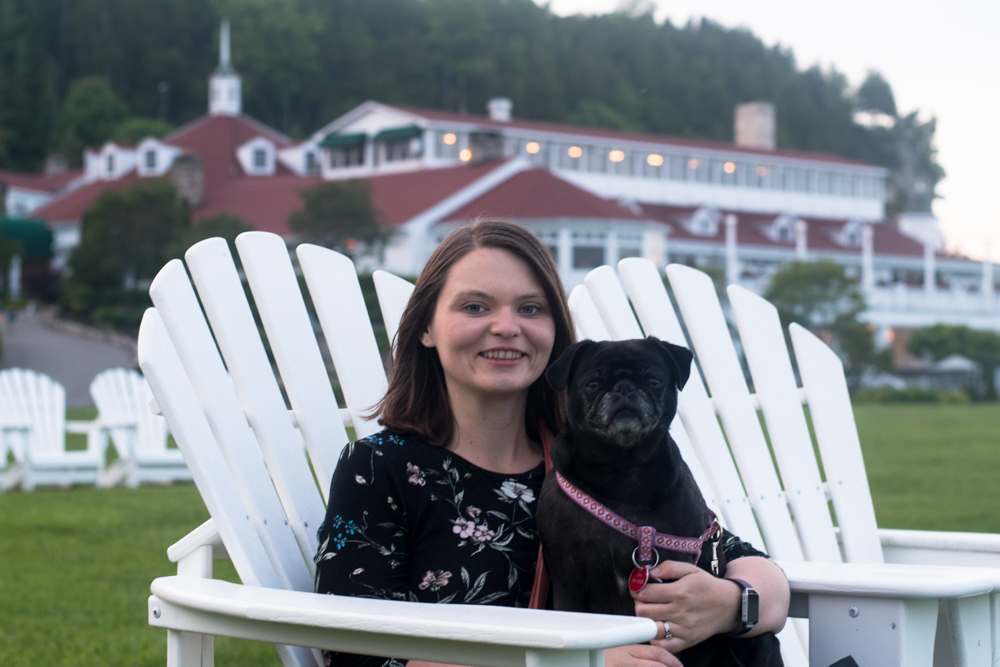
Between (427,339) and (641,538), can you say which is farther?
(427,339)

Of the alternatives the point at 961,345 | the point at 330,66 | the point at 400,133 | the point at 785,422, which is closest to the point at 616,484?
the point at 785,422

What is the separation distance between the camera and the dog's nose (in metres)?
2.12

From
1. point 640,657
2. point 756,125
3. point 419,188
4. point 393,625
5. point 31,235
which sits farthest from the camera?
point 756,125

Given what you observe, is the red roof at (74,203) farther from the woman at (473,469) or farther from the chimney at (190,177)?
the woman at (473,469)

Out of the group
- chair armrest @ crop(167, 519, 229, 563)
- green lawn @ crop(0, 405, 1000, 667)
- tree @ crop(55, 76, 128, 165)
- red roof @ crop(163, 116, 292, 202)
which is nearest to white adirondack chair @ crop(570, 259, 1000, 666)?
chair armrest @ crop(167, 519, 229, 563)

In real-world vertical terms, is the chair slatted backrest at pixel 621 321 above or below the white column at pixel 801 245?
below

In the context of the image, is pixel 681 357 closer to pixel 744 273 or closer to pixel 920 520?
pixel 920 520

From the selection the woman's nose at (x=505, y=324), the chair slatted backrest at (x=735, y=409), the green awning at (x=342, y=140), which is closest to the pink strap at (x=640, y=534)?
the woman's nose at (x=505, y=324)

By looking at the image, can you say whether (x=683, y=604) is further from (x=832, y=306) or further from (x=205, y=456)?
(x=832, y=306)

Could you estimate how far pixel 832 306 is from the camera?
33.7m

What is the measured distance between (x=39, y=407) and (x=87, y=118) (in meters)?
71.6

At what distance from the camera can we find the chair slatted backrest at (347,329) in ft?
8.92

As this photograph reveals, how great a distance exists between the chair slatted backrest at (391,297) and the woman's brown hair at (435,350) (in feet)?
1.56

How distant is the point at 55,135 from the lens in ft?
259
